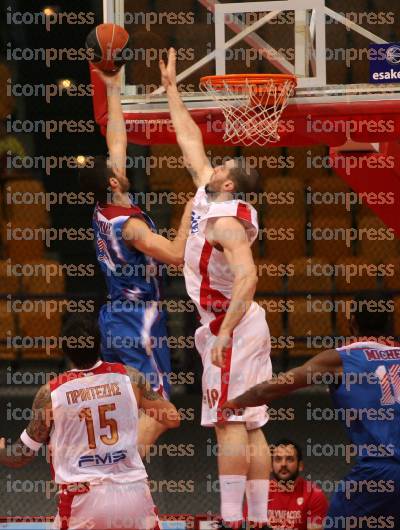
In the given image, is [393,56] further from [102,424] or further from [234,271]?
[102,424]

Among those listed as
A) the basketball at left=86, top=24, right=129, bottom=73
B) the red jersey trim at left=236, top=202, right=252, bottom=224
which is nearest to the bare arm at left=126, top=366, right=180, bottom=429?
the red jersey trim at left=236, top=202, right=252, bottom=224

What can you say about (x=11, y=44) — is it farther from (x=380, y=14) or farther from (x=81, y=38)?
(x=380, y=14)

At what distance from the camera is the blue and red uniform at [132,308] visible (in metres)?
7.24

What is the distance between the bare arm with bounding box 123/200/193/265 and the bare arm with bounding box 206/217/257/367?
45cm

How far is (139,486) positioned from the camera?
564 centimetres

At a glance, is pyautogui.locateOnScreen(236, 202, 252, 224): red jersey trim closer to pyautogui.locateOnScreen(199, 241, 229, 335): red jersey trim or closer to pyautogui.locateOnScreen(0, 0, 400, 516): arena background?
pyautogui.locateOnScreen(199, 241, 229, 335): red jersey trim

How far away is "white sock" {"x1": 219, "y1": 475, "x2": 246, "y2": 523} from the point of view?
6465mm

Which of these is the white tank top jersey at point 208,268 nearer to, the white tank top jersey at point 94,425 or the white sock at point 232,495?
the white sock at point 232,495

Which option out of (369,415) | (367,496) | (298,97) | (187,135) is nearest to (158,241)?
(187,135)

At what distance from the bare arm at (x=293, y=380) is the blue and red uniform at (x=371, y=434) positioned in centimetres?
7

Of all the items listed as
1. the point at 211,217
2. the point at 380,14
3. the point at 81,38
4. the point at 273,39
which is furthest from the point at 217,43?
the point at 81,38

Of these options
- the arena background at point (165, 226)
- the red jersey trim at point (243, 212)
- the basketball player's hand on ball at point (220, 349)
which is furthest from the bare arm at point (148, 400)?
Result: the arena background at point (165, 226)

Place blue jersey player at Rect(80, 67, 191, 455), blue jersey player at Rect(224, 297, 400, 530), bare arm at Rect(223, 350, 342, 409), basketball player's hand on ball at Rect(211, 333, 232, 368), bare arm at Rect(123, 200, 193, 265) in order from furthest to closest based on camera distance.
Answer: blue jersey player at Rect(80, 67, 191, 455) < bare arm at Rect(123, 200, 193, 265) < basketball player's hand on ball at Rect(211, 333, 232, 368) < blue jersey player at Rect(224, 297, 400, 530) < bare arm at Rect(223, 350, 342, 409)

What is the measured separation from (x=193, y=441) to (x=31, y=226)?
2846 millimetres
